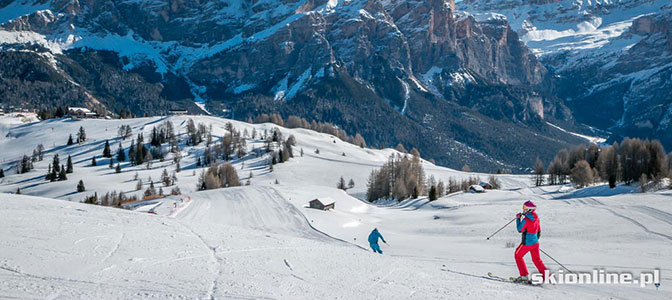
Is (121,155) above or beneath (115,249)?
beneath

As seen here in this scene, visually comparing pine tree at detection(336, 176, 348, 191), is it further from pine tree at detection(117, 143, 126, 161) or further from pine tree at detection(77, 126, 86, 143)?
pine tree at detection(77, 126, 86, 143)

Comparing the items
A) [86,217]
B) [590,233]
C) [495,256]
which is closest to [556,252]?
[495,256]

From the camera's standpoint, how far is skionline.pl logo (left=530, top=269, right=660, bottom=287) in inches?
616

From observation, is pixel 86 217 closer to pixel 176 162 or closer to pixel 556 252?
pixel 556 252

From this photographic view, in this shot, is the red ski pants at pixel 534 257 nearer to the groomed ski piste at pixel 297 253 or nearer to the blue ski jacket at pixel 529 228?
the blue ski jacket at pixel 529 228

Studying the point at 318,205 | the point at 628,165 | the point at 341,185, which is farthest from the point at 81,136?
the point at 628,165

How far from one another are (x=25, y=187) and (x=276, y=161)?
63.6 m

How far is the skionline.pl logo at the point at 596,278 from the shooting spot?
1564 centimetres

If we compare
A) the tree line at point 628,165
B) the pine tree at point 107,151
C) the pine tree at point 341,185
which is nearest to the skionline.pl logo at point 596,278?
the tree line at point 628,165

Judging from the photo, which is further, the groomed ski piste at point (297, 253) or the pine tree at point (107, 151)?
the pine tree at point (107, 151)

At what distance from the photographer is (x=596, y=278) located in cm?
1639

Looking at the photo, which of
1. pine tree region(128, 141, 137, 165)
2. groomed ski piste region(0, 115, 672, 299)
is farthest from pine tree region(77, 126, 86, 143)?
groomed ski piste region(0, 115, 672, 299)

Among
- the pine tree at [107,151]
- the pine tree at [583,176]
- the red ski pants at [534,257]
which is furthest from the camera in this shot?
the pine tree at [107,151]

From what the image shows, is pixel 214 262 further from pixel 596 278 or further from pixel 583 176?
pixel 583 176
